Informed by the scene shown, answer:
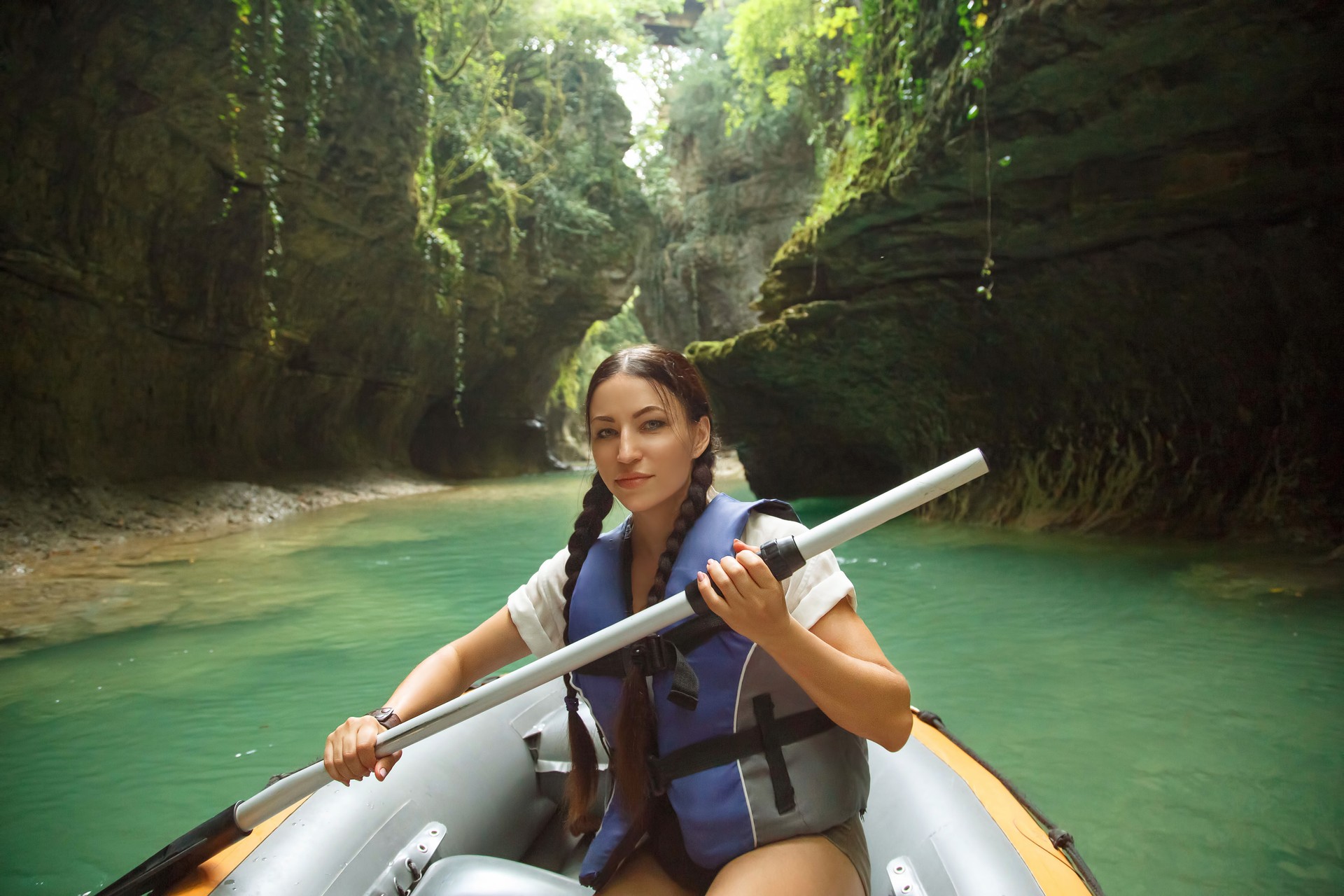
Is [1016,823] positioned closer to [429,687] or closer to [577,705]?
[577,705]

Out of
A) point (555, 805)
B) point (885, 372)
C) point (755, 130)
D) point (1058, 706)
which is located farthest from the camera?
point (755, 130)

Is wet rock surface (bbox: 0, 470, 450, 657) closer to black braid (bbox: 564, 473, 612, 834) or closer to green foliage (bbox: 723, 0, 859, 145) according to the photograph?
black braid (bbox: 564, 473, 612, 834)

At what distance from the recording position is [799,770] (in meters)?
1.15

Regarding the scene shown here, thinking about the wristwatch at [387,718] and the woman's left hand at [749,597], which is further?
the wristwatch at [387,718]

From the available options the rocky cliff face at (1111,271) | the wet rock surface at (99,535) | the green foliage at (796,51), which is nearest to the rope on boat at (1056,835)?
the rocky cliff face at (1111,271)

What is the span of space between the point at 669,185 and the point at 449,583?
47.1ft

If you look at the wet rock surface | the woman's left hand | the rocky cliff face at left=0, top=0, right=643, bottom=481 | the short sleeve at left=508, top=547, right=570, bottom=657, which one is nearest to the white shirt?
the short sleeve at left=508, top=547, right=570, bottom=657

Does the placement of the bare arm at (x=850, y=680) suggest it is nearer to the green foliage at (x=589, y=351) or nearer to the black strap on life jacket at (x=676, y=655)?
the black strap on life jacket at (x=676, y=655)

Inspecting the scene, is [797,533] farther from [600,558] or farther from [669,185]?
[669,185]

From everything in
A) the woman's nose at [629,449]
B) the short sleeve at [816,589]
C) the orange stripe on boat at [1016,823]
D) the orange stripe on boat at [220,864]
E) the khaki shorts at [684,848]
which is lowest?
the orange stripe on boat at [220,864]

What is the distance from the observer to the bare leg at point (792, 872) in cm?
106

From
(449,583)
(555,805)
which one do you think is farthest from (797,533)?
(449,583)

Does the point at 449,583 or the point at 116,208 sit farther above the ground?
the point at 116,208

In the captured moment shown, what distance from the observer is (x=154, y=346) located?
885 cm
